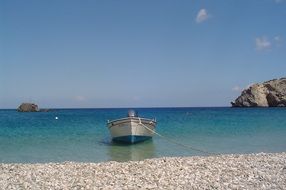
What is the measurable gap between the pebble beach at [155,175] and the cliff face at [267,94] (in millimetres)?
109365

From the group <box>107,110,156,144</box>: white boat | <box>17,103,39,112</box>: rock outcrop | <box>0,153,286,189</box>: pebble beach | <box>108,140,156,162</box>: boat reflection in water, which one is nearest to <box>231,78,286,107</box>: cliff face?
<box>17,103,39,112</box>: rock outcrop

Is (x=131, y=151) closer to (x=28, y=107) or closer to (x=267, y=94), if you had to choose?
(x=267, y=94)

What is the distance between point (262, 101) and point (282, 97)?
6.01 m

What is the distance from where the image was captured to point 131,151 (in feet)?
79.9

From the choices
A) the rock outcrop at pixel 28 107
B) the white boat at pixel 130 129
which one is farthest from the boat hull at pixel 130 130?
the rock outcrop at pixel 28 107

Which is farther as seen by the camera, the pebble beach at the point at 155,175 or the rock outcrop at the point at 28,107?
the rock outcrop at the point at 28,107

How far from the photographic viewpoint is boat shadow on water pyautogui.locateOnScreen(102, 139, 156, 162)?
21375 millimetres

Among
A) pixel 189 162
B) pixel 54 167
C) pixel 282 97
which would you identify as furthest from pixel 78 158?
pixel 282 97

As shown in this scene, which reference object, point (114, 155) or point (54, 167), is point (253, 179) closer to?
point (54, 167)

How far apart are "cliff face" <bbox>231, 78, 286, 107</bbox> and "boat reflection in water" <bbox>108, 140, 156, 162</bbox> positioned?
97748mm

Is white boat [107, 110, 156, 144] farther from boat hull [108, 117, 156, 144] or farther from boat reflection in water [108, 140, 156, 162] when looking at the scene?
boat reflection in water [108, 140, 156, 162]

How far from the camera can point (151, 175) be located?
12.1 m

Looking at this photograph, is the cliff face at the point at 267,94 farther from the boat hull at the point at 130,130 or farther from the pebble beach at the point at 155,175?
the pebble beach at the point at 155,175

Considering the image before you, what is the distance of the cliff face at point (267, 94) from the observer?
11894 cm
